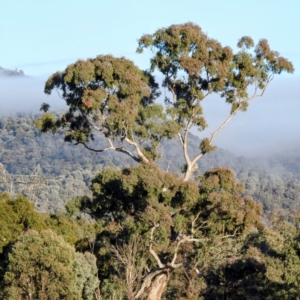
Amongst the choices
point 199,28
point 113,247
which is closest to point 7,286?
point 113,247

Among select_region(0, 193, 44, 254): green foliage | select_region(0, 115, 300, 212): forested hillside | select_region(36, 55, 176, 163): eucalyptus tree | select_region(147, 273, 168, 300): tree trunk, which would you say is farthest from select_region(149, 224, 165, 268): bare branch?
select_region(0, 115, 300, 212): forested hillside

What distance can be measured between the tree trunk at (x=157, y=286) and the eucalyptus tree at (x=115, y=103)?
3.38m

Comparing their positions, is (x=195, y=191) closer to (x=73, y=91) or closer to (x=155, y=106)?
(x=155, y=106)

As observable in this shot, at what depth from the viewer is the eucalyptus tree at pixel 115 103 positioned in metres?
20.6

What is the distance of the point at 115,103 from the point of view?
67.4 ft

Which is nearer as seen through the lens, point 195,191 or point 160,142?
point 195,191

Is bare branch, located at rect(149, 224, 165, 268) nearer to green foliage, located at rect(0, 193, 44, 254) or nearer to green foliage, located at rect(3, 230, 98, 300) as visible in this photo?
green foliage, located at rect(3, 230, 98, 300)

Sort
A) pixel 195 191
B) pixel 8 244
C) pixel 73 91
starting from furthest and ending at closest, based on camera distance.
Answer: pixel 8 244 < pixel 73 91 < pixel 195 191

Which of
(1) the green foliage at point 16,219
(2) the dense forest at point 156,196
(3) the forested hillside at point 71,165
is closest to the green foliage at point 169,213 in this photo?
(2) the dense forest at point 156,196

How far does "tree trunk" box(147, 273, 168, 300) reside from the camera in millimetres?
21141

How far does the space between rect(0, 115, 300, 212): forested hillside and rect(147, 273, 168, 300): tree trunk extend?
60.8m

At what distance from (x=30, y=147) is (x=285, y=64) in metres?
142

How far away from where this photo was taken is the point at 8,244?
24844 millimetres

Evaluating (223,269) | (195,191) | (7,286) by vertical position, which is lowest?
(7,286)
